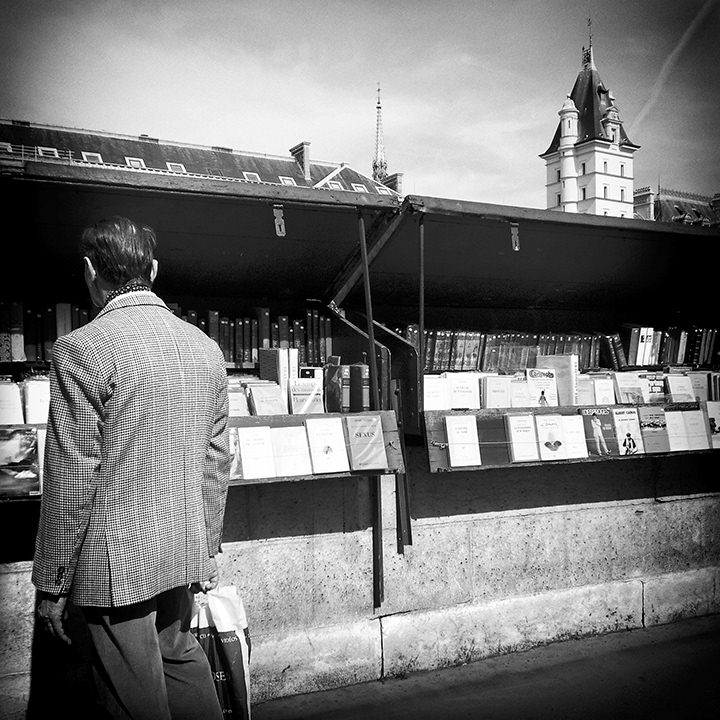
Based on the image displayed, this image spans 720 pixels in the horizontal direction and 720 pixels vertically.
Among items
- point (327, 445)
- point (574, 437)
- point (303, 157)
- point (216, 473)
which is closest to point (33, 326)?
point (327, 445)

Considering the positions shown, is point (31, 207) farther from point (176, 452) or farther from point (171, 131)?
point (171, 131)

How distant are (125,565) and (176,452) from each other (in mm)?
367

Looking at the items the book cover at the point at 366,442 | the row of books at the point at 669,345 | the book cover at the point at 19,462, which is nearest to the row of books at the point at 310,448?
the book cover at the point at 366,442

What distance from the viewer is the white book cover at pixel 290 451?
352 centimetres

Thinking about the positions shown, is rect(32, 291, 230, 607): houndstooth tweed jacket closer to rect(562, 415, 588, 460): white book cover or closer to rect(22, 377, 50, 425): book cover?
rect(22, 377, 50, 425): book cover

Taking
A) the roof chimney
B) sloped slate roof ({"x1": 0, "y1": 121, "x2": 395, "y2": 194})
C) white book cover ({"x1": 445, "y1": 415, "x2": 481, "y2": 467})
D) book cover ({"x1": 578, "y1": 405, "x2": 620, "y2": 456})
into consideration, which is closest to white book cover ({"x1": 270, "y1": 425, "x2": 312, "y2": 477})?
white book cover ({"x1": 445, "y1": 415, "x2": 481, "y2": 467})

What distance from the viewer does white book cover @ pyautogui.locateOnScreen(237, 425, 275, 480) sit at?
343 centimetres

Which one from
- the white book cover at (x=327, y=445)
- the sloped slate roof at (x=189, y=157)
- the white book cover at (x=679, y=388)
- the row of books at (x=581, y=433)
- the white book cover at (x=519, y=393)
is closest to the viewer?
the white book cover at (x=327, y=445)

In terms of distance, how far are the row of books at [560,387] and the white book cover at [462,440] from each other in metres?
0.32

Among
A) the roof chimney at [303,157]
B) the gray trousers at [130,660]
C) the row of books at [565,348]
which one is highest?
the roof chimney at [303,157]

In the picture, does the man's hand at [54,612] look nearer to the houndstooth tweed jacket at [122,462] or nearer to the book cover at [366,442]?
the houndstooth tweed jacket at [122,462]

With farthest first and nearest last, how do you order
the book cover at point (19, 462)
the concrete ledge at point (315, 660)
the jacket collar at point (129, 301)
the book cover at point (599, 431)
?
the book cover at point (599, 431) < the concrete ledge at point (315, 660) < the book cover at point (19, 462) < the jacket collar at point (129, 301)

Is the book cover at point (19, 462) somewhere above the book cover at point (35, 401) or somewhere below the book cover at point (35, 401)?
below

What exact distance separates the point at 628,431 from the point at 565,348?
0.88m
